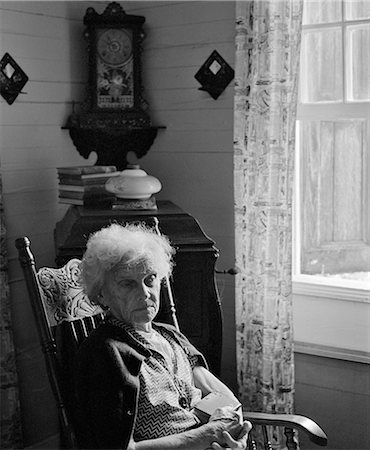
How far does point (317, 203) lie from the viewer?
3473 mm

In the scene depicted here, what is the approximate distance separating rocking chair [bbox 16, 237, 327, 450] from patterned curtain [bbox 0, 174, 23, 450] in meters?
0.82

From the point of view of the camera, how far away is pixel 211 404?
7.89ft

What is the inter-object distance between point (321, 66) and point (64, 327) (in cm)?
169

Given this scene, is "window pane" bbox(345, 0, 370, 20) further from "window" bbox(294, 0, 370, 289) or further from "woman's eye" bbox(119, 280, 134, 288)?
"woman's eye" bbox(119, 280, 134, 288)

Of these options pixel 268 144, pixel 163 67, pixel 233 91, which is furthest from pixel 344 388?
pixel 163 67

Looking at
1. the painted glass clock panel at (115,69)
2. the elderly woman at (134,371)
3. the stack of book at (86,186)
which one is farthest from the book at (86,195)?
the elderly woman at (134,371)

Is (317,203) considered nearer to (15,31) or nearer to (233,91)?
(233,91)

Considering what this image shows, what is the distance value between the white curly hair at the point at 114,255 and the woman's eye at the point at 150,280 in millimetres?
19

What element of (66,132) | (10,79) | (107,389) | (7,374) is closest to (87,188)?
(66,132)

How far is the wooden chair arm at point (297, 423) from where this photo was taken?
92.3 inches

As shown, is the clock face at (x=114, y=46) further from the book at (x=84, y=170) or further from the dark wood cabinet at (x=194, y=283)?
the dark wood cabinet at (x=194, y=283)

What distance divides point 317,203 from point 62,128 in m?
1.28

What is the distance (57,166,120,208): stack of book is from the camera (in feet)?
11.0

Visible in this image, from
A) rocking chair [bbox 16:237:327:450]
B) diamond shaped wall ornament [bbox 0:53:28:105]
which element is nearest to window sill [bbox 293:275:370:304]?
rocking chair [bbox 16:237:327:450]
